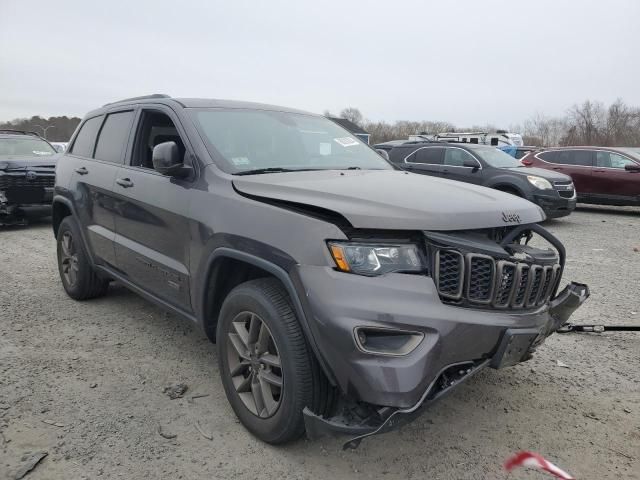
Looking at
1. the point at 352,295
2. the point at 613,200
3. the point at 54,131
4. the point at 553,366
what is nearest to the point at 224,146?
the point at 352,295

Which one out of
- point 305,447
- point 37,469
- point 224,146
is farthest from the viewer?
point 224,146

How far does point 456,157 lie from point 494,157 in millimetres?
797

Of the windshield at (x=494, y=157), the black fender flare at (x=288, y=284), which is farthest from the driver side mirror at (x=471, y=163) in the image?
the black fender flare at (x=288, y=284)

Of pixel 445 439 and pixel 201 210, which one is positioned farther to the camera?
pixel 201 210

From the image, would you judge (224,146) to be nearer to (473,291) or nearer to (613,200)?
(473,291)

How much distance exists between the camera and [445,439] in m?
2.73

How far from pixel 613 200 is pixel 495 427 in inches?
431

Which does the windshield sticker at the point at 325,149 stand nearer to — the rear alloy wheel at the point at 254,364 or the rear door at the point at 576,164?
the rear alloy wheel at the point at 254,364

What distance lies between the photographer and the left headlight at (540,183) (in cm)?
994

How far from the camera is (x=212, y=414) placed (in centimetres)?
296

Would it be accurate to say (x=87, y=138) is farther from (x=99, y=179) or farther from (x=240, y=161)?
(x=240, y=161)

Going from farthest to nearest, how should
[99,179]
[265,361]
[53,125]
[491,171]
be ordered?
[53,125]
[491,171]
[99,179]
[265,361]

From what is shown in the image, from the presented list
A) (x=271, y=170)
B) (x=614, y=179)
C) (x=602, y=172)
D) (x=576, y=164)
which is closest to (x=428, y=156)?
(x=576, y=164)

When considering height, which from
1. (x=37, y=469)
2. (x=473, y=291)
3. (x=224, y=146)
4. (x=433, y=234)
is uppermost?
(x=224, y=146)
